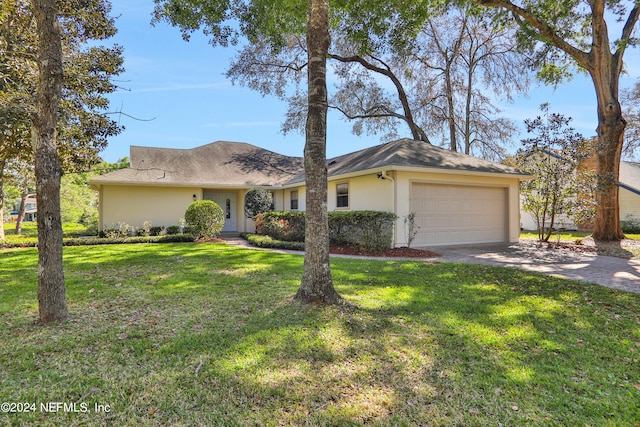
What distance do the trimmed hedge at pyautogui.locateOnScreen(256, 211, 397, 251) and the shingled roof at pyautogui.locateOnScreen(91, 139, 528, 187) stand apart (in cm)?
170

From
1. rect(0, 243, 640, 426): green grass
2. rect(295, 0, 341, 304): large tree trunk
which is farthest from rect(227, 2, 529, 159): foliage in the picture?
rect(0, 243, 640, 426): green grass

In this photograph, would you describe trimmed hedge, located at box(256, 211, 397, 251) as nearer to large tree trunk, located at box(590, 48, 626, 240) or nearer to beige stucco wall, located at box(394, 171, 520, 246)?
beige stucco wall, located at box(394, 171, 520, 246)

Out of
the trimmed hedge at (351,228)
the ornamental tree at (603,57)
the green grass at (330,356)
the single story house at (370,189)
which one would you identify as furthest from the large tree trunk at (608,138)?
the green grass at (330,356)

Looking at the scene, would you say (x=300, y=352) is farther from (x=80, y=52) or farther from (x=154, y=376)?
(x=80, y=52)

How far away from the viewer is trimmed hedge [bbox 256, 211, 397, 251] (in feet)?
34.4

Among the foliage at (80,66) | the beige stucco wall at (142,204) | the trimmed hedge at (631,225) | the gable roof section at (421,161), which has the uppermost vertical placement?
the foliage at (80,66)

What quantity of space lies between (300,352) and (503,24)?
16.3 meters

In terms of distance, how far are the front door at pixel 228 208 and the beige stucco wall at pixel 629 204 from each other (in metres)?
23.2

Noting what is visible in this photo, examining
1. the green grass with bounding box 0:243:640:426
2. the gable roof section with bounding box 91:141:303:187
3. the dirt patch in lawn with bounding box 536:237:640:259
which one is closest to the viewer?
the green grass with bounding box 0:243:640:426

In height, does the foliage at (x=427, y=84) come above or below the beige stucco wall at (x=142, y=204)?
above

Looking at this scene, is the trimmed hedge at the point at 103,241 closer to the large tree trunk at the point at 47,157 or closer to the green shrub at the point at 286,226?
the green shrub at the point at 286,226

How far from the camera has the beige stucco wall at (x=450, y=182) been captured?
1087 centimetres

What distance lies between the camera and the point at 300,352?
3.22 meters

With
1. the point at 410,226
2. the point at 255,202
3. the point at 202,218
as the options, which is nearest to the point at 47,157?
the point at 410,226
